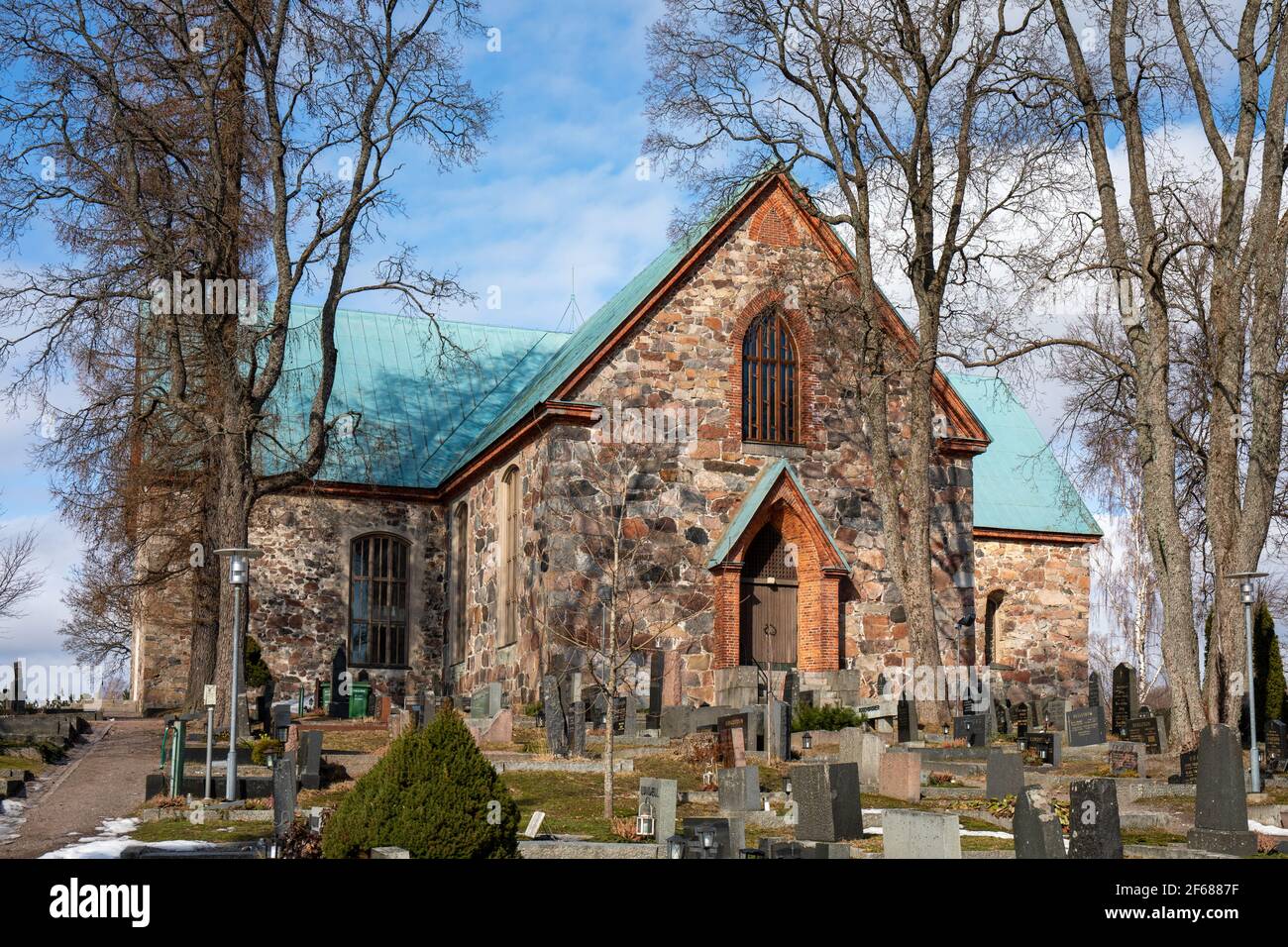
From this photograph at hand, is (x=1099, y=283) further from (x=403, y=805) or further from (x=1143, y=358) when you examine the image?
(x=403, y=805)

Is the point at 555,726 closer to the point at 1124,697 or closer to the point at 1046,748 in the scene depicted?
the point at 1046,748

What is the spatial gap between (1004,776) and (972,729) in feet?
18.0

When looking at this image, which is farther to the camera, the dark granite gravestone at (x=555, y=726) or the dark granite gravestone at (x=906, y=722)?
the dark granite gravestone at (x=906, y=722)

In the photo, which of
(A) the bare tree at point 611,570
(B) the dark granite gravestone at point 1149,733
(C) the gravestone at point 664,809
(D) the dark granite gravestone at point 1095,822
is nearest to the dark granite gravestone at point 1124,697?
(B) the dark granite gravestone at point 1149,733

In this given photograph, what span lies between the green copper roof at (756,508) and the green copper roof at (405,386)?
7.35 meters

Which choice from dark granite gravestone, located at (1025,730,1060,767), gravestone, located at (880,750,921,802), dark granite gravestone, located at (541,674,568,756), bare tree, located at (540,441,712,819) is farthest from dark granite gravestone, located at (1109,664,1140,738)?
dark granite gravestone, located at (541,674,568,756)

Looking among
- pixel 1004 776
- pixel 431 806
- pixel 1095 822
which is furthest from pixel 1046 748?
pixel 431 806

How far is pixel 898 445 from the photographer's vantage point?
26297mm

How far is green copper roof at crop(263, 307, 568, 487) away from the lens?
29.6 metres

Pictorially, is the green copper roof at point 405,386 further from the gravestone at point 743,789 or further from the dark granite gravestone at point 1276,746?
the dark granite gravestone at point 1276,746

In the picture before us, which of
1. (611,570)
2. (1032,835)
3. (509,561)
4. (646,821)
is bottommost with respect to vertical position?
(646,821)

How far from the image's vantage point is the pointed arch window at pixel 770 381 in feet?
83.6

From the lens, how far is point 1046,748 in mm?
18844
